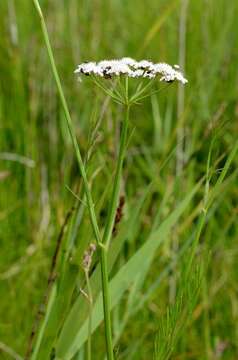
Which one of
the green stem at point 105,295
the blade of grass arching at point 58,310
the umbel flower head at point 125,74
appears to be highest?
the umbel flower head at point 125,74

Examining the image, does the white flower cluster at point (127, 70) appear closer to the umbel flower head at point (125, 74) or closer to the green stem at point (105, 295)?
the umbel flower head at point (125, 74)

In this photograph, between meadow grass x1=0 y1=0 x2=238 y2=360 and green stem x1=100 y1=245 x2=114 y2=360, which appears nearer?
green stem x1=100 y1=245 x2=114 y2=360

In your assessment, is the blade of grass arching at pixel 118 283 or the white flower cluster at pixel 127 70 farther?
the blade of grass arching at pixel 118 283

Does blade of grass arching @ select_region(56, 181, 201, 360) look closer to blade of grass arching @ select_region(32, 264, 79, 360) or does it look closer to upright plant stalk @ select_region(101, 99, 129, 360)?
blade of grass arching @ select_region(32, 264, 79, 360)

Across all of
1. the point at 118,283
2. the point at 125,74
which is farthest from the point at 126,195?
the point at 125,74

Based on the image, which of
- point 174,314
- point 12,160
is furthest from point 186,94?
point 174,314

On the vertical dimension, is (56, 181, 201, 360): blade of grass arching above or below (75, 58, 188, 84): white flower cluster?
below

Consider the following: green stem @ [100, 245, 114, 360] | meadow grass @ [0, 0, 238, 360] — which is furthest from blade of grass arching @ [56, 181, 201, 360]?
green stem @ [100, 245, 114, 360]

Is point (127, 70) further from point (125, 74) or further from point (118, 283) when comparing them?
point (118, 283)

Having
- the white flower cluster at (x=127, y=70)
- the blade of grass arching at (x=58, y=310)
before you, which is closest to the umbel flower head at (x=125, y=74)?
the white flower cluster at (x=127, y=70)

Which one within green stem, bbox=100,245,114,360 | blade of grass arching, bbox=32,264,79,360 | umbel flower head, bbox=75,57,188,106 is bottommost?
blade of grass arching, bbox=32,264,79,360
